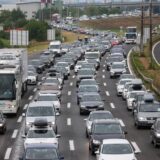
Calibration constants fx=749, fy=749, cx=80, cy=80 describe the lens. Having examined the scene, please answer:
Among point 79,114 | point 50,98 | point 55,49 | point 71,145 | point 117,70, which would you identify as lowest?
point 55,49

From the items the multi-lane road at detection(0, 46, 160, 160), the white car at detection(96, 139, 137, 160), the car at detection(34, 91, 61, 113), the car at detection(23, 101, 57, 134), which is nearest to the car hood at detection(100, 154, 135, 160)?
the white car at detection(96, 139, 137, 160)

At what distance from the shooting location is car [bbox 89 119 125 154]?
33.4 meters

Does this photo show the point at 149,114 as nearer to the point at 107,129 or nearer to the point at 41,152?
the point at 107,129

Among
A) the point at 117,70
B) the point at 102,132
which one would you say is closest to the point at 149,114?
the point at 102,132

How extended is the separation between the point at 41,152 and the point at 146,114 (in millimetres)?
16378

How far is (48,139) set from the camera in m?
31.5

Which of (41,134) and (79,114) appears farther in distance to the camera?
(79,114)

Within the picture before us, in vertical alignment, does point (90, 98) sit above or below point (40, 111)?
below

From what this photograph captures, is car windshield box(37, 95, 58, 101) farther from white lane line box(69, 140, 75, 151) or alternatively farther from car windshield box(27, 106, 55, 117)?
white lane line box(69, 140, 75, 151)

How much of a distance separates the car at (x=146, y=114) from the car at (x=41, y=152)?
1527 centimetres

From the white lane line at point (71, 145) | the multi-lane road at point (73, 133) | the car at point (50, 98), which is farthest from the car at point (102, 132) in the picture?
the car at point (50, 98)

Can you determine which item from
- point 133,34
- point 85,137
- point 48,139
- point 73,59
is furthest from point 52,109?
point 133,34

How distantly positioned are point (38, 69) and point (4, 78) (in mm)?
36611

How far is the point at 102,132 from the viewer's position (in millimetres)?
34281
